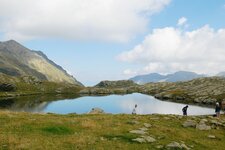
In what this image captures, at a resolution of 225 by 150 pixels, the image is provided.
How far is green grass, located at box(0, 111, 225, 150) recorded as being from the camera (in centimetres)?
2819

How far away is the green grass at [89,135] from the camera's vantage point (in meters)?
28.2

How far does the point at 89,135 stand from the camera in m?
32.2

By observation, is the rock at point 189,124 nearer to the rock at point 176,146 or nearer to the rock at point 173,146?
the rock at point 176,146

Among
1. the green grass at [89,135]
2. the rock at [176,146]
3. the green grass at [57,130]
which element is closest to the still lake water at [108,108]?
the green grass at [89,135]

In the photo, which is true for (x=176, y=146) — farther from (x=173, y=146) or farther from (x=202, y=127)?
(x=202, y=127)

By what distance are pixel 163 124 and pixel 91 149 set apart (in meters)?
17.7

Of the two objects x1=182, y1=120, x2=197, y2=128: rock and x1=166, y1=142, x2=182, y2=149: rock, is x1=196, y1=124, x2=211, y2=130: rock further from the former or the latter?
x1=166, y1=142, x2=182, y2=149: rock

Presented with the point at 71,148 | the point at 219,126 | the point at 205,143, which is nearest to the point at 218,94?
the point at 219,126

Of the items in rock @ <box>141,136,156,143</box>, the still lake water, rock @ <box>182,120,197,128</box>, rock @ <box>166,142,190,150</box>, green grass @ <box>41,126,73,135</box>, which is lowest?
rock @ <box>166,142,190,150</box>

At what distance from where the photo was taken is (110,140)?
31172 millimetres

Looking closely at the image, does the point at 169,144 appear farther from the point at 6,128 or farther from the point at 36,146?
the point at 6,128

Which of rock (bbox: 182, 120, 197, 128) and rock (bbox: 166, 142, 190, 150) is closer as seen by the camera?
rock (bbox: 166, 142, 190, 150)

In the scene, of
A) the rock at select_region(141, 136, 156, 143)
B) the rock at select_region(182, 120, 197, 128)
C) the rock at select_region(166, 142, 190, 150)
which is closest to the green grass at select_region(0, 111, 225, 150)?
the rock at select_region(141, 136, 156, 143)

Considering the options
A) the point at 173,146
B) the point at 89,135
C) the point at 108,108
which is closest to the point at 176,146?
the point at 173,146
